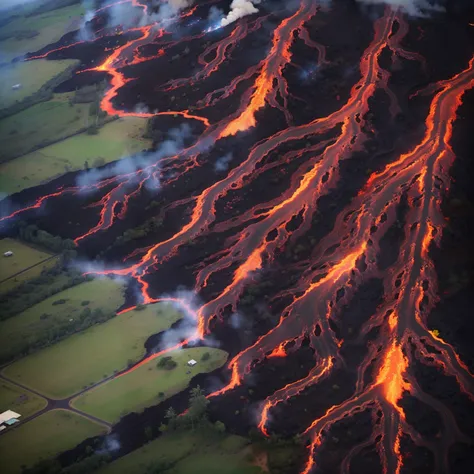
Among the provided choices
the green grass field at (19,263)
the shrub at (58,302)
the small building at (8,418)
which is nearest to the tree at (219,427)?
the small building at (8,418)

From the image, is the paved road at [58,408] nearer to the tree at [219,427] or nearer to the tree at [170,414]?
the tree at [170,414]

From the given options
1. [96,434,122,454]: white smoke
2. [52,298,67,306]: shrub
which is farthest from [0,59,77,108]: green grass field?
[96,434,122,454]: white smoke

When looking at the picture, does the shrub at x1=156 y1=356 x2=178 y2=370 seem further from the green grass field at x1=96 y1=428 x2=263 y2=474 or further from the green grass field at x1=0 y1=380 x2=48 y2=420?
the green grass field at x1=0 y1=380 x2=48 y2=420

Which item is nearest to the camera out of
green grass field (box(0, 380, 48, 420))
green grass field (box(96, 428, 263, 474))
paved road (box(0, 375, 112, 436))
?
green grass field (box(96, 428, 263, 474))

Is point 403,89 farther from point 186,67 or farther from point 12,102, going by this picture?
point 12,102

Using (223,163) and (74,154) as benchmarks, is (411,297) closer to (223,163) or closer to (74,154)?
(223,163)

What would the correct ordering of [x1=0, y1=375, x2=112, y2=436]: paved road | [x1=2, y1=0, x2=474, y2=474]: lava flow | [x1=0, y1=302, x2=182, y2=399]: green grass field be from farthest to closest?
[x1=0, y1=302, x2=182, y2=399]: green grass field → [x1=0, y1=375, x2=112, y2=436]: paved road → [x1=2, y1=0, x2=474, y2=474]: lava flow

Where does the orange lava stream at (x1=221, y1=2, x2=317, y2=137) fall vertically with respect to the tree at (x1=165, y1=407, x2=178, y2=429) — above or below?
above

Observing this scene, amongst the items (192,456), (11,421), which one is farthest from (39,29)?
(192,456)
